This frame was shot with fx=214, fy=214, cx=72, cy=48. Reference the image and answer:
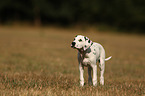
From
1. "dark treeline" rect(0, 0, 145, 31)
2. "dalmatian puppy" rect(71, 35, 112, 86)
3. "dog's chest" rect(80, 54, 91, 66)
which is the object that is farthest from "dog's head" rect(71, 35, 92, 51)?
"dark treeline" rect(0, 0, 145, 31)

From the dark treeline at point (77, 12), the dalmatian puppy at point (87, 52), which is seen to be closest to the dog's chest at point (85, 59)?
the dalmatian puppy at point (87, 52)

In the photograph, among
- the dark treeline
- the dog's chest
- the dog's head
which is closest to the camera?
the dog's head

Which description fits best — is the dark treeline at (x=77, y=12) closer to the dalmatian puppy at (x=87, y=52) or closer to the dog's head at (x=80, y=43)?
the dalmatian puppy at (x=87, y=52)

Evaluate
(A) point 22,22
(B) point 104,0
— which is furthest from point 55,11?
(B) point 104,0

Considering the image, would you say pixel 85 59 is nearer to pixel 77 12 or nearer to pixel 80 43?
pixel 80 43

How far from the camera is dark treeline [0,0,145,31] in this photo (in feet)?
142

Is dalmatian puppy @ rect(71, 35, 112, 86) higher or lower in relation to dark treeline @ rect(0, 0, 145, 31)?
lower

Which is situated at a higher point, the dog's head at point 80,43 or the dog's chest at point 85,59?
the dog's head at point 80,43

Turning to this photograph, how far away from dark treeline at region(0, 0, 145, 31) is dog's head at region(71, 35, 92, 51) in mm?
38524

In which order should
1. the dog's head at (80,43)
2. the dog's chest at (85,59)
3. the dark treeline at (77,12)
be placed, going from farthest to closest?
1. the dark treeline at (77,12)
2. the dog's chest at (85,59)
3. the dog's head at (80,43)

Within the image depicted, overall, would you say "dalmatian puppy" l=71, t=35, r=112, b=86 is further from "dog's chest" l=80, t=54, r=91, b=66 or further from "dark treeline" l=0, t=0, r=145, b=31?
"dark treeline" l=0, t=0, r=145, b=31

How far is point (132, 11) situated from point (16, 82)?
41.3 m

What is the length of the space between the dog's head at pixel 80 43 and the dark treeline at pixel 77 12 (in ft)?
126

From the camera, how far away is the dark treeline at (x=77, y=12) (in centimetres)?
4319
